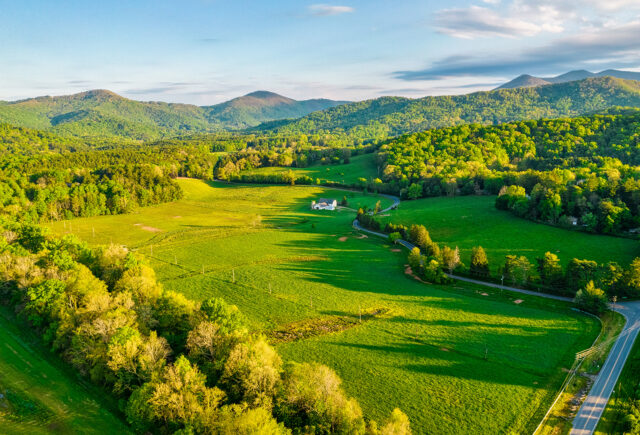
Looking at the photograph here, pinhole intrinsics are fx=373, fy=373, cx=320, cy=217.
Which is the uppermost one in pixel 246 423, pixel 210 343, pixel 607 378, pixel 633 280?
pixel 210 343

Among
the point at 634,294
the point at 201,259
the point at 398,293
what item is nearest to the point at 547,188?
the point at 634,294

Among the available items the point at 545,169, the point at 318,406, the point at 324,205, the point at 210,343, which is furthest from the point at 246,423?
the point at 545,169

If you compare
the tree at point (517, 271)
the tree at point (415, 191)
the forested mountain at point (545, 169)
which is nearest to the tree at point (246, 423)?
the tree at point (517, 271)

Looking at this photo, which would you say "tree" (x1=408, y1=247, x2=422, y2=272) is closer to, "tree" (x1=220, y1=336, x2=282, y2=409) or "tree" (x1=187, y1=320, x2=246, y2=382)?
"tree" (x1=187, y1=320, x2=246, y2=382)

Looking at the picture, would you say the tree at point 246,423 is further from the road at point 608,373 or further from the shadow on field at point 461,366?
the road at point 608,373

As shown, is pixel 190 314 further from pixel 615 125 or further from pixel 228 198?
pixel 615 125

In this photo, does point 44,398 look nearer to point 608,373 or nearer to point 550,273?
point 608,373
